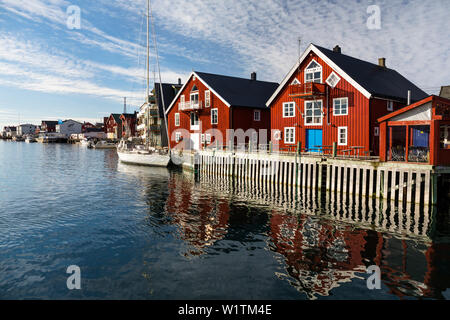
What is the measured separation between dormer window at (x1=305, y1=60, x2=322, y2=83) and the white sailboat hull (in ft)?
65.4

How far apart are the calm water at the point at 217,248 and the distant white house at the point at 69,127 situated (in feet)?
516

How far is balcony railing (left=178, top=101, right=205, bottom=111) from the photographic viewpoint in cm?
4084

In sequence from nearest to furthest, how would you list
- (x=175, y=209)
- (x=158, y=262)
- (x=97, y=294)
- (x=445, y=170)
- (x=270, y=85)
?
(x=97, y=294), (x=158, y=262), (x=445, y=170), (x=175, y=209), (x=270, y=85)

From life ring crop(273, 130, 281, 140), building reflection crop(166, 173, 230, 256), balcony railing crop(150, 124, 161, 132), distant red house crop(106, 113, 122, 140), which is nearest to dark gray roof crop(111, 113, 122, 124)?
distant red house crop(106, 113, 122, 140)

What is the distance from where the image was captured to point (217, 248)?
12555 millimetres

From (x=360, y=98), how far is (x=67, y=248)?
23147 millimetres

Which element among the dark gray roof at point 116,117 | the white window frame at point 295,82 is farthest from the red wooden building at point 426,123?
the dark gray roof at point 116,117

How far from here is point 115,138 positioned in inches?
4596

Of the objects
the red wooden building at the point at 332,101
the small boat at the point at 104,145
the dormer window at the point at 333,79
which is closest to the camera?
the red wooden building at the point at 332,101

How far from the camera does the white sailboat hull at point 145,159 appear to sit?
134 feet

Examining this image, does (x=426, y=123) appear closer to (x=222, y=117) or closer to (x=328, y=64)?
(x=328, y=64)

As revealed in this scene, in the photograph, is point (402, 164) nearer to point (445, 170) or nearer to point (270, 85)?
point (445, 170)

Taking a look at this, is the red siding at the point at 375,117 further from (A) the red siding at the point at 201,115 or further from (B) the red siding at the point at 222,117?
(A) the red siding at the point at 201,115
